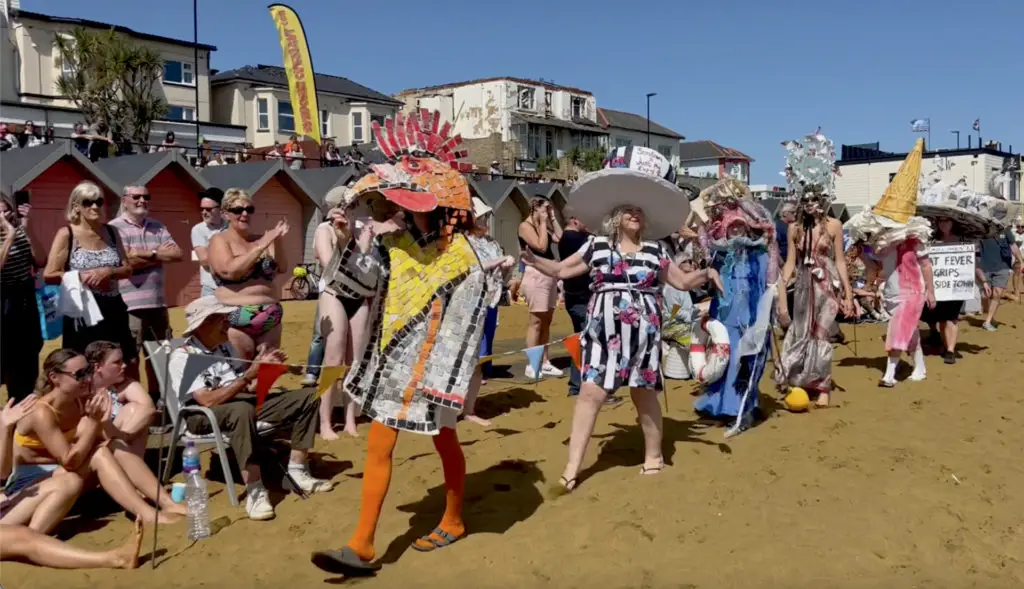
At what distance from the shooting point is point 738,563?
4.04 meters

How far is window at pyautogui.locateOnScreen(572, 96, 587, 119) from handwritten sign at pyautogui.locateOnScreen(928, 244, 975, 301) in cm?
5639

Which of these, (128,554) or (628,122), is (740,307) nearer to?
(128,554)

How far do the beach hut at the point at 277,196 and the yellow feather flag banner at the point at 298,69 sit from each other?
1.90 m

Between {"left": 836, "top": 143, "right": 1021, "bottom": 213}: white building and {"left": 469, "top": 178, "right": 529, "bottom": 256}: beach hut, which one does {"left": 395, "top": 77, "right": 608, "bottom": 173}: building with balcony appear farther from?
{"left": 469, "top": 178, "right": 529, "bottom": 256}: beach hut

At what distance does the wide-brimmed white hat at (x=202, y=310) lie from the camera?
4934mm

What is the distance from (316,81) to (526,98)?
2007 centimetres

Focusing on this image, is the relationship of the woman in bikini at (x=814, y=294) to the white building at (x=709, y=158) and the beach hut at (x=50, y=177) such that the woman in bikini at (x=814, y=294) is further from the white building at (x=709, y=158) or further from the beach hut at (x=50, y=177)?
the white building at (x=709, y=158)

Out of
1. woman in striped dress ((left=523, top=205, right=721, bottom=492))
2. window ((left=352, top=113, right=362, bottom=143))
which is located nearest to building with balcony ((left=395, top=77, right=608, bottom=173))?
window ((left=352, top=113, right=362, bottom=143))

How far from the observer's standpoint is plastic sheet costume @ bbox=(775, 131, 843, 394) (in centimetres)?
720

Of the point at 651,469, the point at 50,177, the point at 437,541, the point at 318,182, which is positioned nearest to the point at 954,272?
the point at 651,469

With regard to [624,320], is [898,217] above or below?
above

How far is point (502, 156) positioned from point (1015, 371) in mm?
43140

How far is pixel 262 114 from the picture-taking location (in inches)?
1633

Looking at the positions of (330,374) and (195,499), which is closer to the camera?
(330,374)
